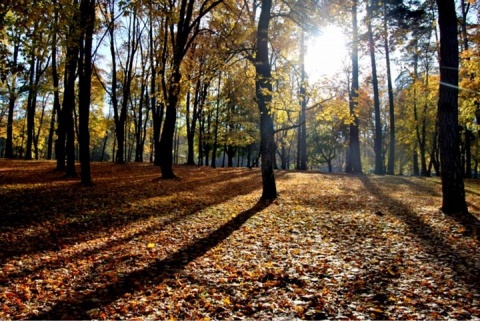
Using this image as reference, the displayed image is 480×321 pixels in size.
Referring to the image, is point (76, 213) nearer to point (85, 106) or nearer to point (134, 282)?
point (134, 282)

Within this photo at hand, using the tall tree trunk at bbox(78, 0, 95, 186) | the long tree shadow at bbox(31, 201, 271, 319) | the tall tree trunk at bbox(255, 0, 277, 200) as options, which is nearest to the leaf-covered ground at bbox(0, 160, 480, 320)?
the long tree shadow at bbox(31, 201, 271, 319)

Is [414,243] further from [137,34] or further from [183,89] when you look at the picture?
[137,34]

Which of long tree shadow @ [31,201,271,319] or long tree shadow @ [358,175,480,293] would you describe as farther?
long tree shadow @ [358,175,480,293]

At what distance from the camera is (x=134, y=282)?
4840mm

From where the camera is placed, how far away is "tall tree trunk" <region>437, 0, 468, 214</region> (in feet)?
27.7

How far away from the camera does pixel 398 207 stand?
10.1 meters

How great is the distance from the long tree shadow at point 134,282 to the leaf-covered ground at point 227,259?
23 millimetres

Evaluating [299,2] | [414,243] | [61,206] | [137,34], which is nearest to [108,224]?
[61,206]

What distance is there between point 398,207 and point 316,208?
2.65m

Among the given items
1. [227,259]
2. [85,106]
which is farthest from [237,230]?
[85,106]

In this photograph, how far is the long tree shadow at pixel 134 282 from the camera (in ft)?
13.0

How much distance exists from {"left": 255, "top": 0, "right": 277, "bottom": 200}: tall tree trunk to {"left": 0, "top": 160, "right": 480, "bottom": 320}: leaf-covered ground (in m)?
1.14

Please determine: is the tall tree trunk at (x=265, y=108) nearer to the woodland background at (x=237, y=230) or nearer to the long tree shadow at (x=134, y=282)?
the woodland background at (x=237, y=230)

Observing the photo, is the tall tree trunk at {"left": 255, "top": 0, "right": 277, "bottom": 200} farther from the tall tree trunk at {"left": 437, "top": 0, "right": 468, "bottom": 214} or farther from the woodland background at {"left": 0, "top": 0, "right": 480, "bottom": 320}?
the tall tree trunk at {"left": 437, "top": 0, "right": 468, "bottom": 214}
